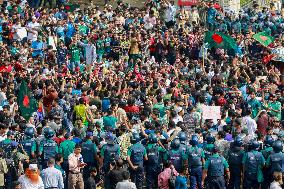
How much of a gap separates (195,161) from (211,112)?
3.36 meters

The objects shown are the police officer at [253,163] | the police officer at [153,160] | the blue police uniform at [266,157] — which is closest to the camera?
the police officer at [253,163]

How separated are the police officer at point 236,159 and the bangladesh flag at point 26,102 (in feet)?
20.4

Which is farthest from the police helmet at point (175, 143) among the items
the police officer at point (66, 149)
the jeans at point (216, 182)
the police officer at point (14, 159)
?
the police officer at point (14, 159)

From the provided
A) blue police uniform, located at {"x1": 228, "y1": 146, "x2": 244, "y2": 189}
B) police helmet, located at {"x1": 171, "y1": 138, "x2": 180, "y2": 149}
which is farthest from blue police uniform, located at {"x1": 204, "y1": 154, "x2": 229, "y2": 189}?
police helmet, located at {"x1": 171, "y1": 138, "x2": 180, "y2": 149}

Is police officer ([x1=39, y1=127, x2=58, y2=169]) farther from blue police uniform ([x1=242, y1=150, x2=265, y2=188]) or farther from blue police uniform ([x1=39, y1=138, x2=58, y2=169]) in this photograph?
blue police uniform ([x1=242, y1=150, x2=265, y2=188])

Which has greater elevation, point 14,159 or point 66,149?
point 66,149

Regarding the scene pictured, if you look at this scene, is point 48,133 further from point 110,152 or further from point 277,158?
point 277,158

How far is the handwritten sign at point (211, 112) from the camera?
2780 cm

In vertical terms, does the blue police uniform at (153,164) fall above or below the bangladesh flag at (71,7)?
below

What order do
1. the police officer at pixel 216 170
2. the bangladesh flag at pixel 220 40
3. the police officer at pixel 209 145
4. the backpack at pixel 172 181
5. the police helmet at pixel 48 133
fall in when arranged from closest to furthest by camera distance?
1. the backpack at pixel 172 181
2. the police officer at pixel 216 170
3. the police officer at pixel 209 145
4. the police helmet at pixel 48 133
5. the bangladesh flag at pixel 220 40

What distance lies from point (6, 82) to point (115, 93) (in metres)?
3.72

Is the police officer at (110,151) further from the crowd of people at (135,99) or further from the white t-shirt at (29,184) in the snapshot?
the white t-shirt at (29,184)

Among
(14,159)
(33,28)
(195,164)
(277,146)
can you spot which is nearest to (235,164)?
(195,164)

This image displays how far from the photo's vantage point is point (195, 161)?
24766 mm
